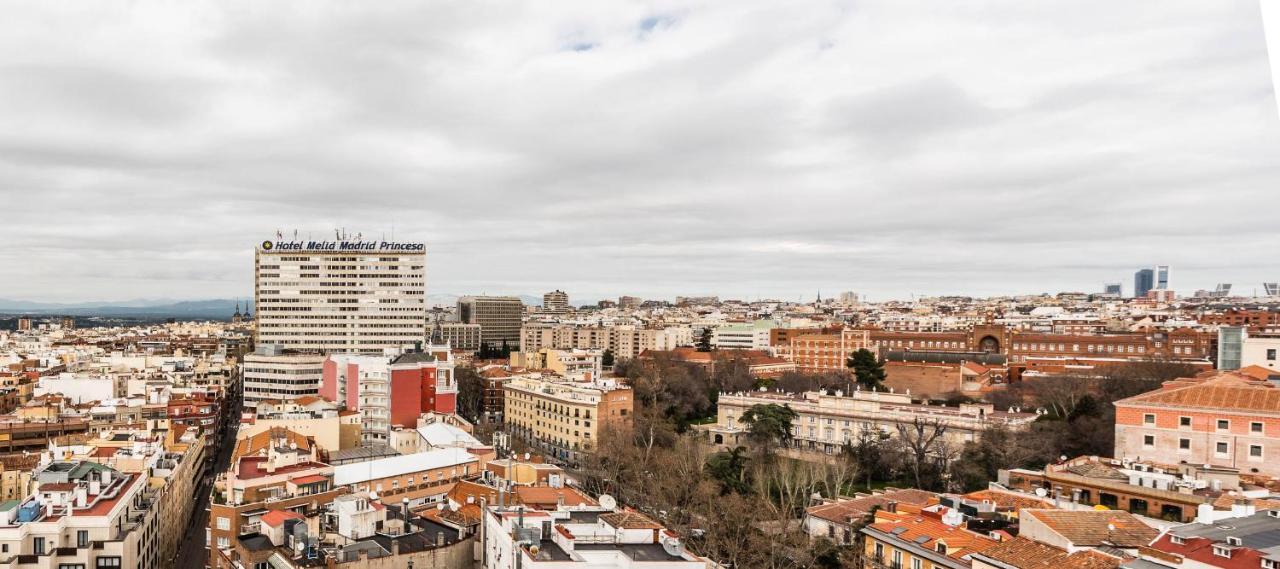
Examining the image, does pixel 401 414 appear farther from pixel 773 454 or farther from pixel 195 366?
pixel 195 366

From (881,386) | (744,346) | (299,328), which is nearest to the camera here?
(881,386)

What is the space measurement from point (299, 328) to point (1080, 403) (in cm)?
2992

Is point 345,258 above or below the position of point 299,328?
above

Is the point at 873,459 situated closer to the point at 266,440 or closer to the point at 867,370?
the point at 867,370

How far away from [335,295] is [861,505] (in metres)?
29.3

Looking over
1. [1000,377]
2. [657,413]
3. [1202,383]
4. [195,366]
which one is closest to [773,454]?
[657,413]

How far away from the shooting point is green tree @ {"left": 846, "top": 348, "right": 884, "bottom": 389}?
97.9 ft

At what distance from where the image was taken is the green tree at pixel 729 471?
17688mm

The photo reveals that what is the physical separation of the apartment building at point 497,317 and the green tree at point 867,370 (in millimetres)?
40552

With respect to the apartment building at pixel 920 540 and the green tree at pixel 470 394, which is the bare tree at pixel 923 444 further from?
the green tree at pixel 470 394

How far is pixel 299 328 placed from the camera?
37.6 metres

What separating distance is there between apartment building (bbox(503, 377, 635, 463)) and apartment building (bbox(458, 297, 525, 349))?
136 feet

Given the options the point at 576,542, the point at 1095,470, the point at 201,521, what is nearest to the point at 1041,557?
the point at 576,542

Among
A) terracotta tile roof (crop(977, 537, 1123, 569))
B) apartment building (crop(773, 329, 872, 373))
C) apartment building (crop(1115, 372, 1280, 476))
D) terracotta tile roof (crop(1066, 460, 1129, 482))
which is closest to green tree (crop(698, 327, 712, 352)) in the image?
apartment building (crop(773, 329, 872, 373))
